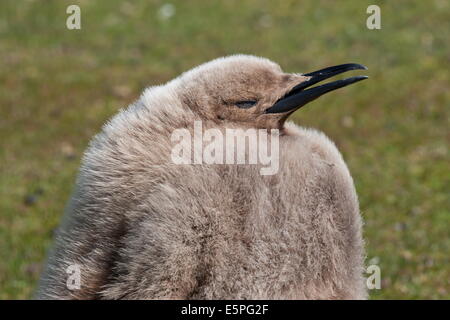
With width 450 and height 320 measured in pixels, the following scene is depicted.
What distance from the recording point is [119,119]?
467 cm

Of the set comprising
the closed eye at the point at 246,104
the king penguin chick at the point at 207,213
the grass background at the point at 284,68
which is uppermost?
the grass background at the point at 284,68

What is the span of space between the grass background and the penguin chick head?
376 cm

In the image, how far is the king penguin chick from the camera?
4215 millimetres

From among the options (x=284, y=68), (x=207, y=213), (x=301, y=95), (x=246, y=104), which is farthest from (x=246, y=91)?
(x=284, y=68)

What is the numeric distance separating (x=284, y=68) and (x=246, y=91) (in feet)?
46.1

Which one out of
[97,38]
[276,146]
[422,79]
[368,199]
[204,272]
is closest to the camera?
[204,272]

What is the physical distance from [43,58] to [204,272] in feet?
53.4

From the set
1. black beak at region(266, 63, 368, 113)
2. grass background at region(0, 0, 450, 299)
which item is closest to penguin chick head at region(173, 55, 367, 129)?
black beak at region(266, 63, 368, 113)

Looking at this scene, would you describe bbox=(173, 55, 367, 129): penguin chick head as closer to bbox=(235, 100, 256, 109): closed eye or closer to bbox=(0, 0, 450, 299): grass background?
bbox=(235, 100, 256, 109): closed eye

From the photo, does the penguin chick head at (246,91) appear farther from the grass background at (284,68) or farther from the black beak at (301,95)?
the grass background at (284,68)

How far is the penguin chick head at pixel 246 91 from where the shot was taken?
15.5 ft

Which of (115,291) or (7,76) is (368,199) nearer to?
(115,291)

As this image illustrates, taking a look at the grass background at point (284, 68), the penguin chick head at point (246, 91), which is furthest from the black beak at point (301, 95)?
the grass background at point (284, 68)
